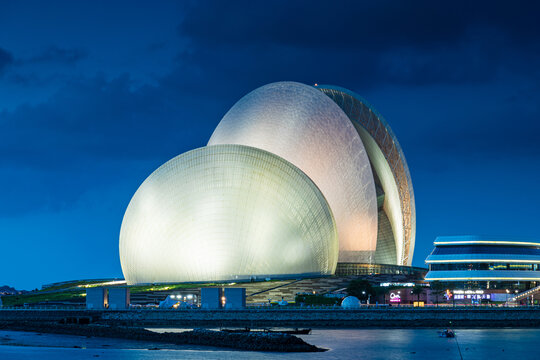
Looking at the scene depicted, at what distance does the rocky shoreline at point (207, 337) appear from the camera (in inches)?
1969

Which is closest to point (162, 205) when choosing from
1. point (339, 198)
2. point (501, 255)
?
point (339, 198)

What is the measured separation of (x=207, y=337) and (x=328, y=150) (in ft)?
144

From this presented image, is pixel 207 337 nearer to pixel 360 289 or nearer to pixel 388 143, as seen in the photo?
pixel 360 289

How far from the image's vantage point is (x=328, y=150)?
310ft

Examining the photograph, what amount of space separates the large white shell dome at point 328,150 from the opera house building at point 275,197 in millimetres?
110

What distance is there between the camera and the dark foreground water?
45938 millimetres

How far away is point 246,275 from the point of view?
85.0 meters

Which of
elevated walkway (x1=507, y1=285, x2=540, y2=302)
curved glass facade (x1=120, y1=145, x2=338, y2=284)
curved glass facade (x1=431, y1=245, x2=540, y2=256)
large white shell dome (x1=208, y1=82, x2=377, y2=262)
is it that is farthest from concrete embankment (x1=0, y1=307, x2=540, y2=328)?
large white shell dome (x1=208, y1=82, x2=377, y2=262)

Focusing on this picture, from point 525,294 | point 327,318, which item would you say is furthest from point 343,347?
point 525,294

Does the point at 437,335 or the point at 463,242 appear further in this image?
the point at 463,242

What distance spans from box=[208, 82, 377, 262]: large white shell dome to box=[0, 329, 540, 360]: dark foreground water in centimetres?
3630

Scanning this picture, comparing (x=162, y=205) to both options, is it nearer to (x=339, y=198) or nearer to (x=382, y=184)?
(x=339, y=198)

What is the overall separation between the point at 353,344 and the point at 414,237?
2114 inches

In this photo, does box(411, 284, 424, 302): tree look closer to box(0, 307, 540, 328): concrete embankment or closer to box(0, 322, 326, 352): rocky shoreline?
box(0, 307, 540, 328): concrete embankment
